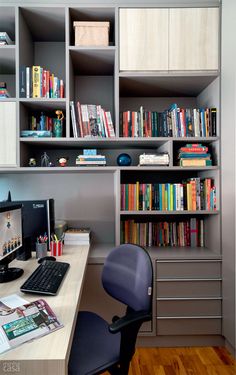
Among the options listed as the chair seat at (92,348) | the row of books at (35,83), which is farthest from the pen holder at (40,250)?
the row of books at (35,83)

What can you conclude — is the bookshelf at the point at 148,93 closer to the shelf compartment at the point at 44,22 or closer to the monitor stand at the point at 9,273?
the shelf compartment at the point at 44,22

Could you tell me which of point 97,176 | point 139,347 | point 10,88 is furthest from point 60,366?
point 10,88

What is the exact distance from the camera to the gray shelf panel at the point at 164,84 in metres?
Answer: 2.12

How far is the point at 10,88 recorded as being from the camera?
8.15 feet

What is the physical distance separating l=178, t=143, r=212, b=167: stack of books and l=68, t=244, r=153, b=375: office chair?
1.02 m

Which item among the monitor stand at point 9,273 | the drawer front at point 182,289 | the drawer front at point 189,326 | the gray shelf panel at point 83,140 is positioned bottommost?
the drawer front at point 189,326

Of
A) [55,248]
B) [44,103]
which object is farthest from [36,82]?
[55,248]

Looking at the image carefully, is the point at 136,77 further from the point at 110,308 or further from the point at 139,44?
the point at 110,308

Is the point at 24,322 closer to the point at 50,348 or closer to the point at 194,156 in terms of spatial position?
the point at 50,348

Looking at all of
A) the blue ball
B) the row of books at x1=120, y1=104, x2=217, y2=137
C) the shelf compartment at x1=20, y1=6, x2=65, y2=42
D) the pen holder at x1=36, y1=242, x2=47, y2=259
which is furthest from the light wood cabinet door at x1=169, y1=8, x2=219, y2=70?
the pen holder at x1=36, y1=242, x2=47, y2=259

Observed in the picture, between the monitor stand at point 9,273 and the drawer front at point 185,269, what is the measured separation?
1.05m

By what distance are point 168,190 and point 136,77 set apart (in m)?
0.95

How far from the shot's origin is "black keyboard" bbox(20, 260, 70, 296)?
119 cm

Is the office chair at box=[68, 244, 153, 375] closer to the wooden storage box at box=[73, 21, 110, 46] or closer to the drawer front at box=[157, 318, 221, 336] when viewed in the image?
the drawer front at box=[157, 318, 221, 336]
